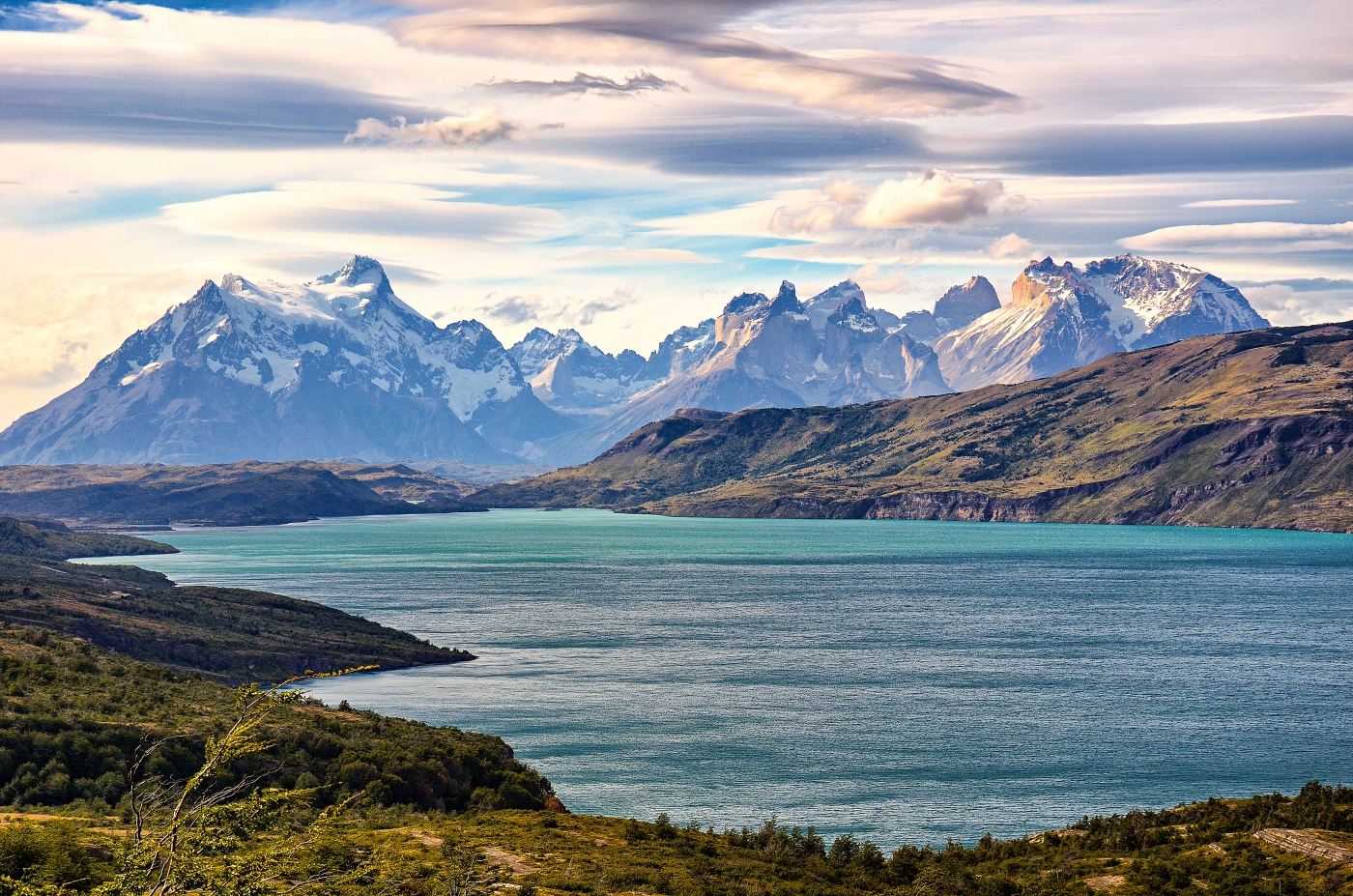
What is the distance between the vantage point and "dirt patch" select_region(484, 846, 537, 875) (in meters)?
54.7

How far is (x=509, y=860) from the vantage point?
56406 millimetres

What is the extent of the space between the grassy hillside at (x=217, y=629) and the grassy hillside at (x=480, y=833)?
166 feet

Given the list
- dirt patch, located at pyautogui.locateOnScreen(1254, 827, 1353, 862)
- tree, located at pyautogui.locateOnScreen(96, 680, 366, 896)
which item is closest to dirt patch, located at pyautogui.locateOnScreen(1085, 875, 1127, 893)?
dirt patch, located at pyautogui.locateOnScreen(1254, 827, 1353, 862)

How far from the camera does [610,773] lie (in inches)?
3910

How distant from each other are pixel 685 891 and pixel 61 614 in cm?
12111

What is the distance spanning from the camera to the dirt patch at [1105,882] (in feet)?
184

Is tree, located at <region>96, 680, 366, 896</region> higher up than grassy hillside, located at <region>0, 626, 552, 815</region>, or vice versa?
tree, located at <region>96, 680, 366, 896</region>

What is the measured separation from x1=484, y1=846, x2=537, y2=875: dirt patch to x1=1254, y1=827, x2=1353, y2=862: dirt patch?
36.5 m

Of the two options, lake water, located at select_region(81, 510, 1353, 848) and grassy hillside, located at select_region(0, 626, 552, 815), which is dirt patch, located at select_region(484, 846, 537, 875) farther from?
lake water, located at select_region(81, 510, 1353, 848)

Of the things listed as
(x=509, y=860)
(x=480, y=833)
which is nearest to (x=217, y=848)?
(x=509, y=860)

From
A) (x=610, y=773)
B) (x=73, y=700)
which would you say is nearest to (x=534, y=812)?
(x=610, y=773)

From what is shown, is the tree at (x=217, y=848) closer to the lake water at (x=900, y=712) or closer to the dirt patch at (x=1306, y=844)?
the dirt patch at (x=1306, y=844)

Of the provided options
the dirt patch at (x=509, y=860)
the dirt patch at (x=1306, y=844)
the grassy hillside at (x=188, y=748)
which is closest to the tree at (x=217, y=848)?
the dirt patch at (x=509, y=860)

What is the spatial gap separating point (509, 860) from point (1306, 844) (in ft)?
126
